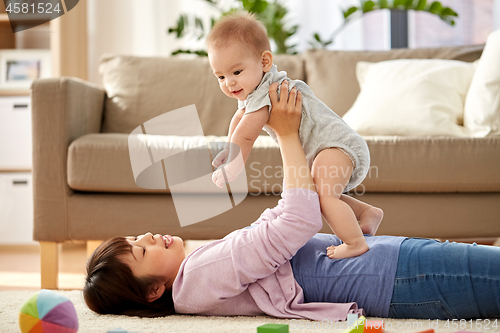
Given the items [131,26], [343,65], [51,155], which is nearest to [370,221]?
[51,155]

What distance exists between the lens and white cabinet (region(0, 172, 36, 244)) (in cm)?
255

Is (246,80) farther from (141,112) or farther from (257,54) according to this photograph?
(141,112)

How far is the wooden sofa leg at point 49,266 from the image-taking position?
5.41 ft

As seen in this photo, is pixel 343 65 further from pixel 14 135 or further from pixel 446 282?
pixel 14 135

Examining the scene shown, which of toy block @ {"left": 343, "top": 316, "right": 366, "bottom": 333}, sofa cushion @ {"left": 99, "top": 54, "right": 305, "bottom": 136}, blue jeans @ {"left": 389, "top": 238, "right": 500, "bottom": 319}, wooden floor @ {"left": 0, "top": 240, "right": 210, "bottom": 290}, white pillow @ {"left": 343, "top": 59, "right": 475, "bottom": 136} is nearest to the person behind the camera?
toy block @ {"left": 343, "top": 316, "right": 366, "bottom": 333}

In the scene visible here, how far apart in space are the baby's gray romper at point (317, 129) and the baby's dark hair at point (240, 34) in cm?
8

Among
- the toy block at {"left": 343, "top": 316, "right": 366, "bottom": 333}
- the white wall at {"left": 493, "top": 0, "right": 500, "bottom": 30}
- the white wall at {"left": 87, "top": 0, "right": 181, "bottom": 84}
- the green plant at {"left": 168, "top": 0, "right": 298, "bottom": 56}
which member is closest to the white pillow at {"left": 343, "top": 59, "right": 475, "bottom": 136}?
the green plant at {"left": 168, "top": 0, "right": 298, "bottom": 56}

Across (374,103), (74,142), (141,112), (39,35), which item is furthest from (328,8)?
(74,142)

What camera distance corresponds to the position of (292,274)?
1002mm

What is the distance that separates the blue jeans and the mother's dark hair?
0.52 m

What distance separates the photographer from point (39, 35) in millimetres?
2992

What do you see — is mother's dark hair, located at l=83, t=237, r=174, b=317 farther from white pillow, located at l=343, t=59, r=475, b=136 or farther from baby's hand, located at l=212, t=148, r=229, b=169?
white pillow, located at l=343, t=59, r=475, b=136

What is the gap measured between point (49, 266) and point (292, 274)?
1.04 m

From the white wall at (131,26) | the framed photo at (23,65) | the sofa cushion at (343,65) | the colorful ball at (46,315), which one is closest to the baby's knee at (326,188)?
the colorful ball at (46,315)
